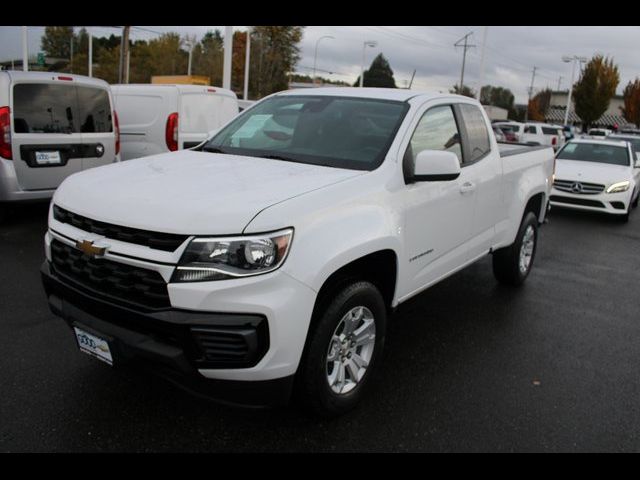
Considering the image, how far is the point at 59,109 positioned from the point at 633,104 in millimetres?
72478

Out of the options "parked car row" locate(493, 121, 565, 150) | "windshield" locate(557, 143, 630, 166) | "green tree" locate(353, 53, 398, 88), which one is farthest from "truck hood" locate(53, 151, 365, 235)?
"green tree" locate(353, 53, 398, 88)

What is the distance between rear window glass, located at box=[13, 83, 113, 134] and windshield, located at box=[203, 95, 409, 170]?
3.55m

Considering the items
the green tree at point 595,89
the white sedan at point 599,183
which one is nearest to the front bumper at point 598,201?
the white sedan at point 599,183

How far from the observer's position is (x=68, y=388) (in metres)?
3.39

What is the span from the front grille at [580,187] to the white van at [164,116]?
6652 millimetres

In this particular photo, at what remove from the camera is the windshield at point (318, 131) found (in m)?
3.64

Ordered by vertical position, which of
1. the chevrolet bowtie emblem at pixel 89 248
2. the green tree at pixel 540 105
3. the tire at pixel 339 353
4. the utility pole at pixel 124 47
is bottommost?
the tire at pixel 339 353

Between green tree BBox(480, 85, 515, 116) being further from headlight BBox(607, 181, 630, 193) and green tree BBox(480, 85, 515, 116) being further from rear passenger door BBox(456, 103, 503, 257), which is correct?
rear passenger door BBox(456, 103, 503, 257)

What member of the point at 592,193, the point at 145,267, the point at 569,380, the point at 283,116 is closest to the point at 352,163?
the point at 283,116

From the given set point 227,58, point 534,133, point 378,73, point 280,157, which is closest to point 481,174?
point 280,157

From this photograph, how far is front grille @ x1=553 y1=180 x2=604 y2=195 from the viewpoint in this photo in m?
10.8

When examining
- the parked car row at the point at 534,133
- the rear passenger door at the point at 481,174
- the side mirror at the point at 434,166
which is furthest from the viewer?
the parked car row at the point at 534,133

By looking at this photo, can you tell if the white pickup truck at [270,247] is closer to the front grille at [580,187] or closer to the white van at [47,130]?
the white van at [47,130]

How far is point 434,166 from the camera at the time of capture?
3459mm
